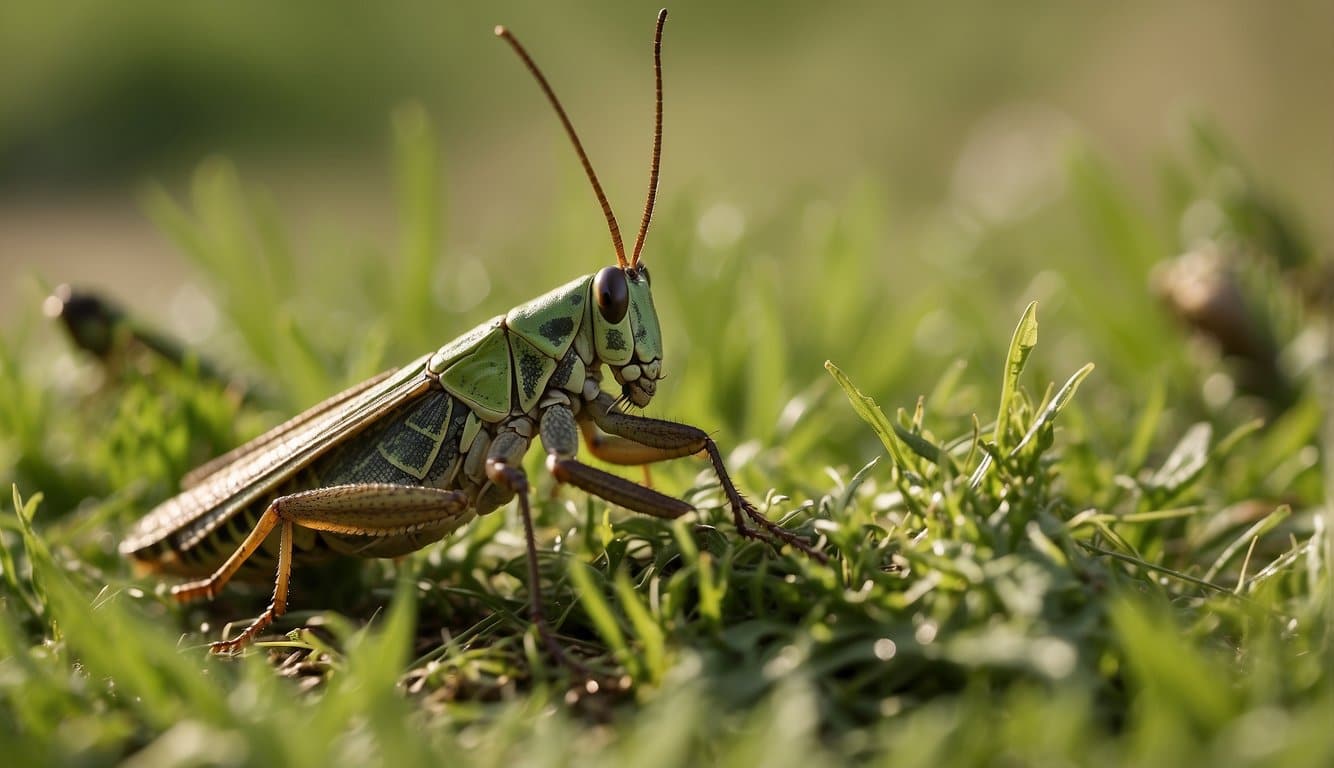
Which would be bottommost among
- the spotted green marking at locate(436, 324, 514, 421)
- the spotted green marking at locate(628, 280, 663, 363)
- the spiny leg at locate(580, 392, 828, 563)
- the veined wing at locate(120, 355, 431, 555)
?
the spiny leg at locate(580, 392, 828, 563)

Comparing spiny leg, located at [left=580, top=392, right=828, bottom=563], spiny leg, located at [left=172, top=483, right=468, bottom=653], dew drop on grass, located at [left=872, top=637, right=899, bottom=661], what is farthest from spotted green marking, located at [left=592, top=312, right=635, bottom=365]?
dew drop on grass, located at [left=872, top=637, right=899, bottom=661]

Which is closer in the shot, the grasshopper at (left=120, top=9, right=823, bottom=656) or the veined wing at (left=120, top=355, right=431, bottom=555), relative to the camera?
the grasshopper at (left=120, top=9, right=823, bottom=656)

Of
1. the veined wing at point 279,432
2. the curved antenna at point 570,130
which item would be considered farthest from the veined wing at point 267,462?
the curved antenna at point 570,130

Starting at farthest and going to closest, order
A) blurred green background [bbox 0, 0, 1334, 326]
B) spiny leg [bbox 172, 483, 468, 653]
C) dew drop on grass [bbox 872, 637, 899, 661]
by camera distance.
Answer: blurred green background [bbox 0, 0, 1334, 326] < spiny leg [bbox 172, 483, 468, 653] < dew drop on grass [bbox 872, 637, 899, 661]

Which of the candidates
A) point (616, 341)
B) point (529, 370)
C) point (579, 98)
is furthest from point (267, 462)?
point (579, 98)

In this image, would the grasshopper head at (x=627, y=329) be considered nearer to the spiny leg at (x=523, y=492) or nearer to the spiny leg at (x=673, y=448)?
the spiny leg at (x=673, y=448)

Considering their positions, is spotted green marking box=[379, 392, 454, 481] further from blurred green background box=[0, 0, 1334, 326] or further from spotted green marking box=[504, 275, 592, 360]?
blurred green background box=[0, 0, 1334, 326]
